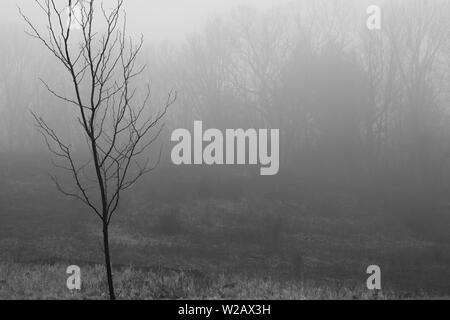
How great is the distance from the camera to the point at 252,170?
33.6m

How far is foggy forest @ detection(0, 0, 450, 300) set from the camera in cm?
1467

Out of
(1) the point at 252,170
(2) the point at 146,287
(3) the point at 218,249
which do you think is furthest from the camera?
(1) the point at 252,170

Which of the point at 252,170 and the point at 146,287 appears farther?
the point at 252,170

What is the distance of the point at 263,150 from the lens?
1503 inches

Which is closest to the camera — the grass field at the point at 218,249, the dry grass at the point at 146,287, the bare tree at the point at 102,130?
the bare tree at the point at 102,130

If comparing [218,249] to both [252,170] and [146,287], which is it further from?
[252,170]

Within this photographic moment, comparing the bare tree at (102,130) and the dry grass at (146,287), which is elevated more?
Result: the bare tree at (102,130)

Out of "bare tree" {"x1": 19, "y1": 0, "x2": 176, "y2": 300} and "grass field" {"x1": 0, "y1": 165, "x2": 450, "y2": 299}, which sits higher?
"bare tree" {"x1": 19, "y1": 0, "x2": 176, "y2": 300}

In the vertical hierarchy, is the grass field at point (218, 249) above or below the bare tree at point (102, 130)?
below

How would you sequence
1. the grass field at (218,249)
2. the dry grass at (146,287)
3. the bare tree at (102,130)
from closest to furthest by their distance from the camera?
the bare tree at (102,130), the dry grass at (146,287), the grass field at (218,249)

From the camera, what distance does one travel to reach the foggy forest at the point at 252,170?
1467 centimetres

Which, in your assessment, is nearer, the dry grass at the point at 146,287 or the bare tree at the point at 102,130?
the bare tree at the point at 102,130

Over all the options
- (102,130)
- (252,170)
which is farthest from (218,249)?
(252,170)

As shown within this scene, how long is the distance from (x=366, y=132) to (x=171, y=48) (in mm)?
23798
